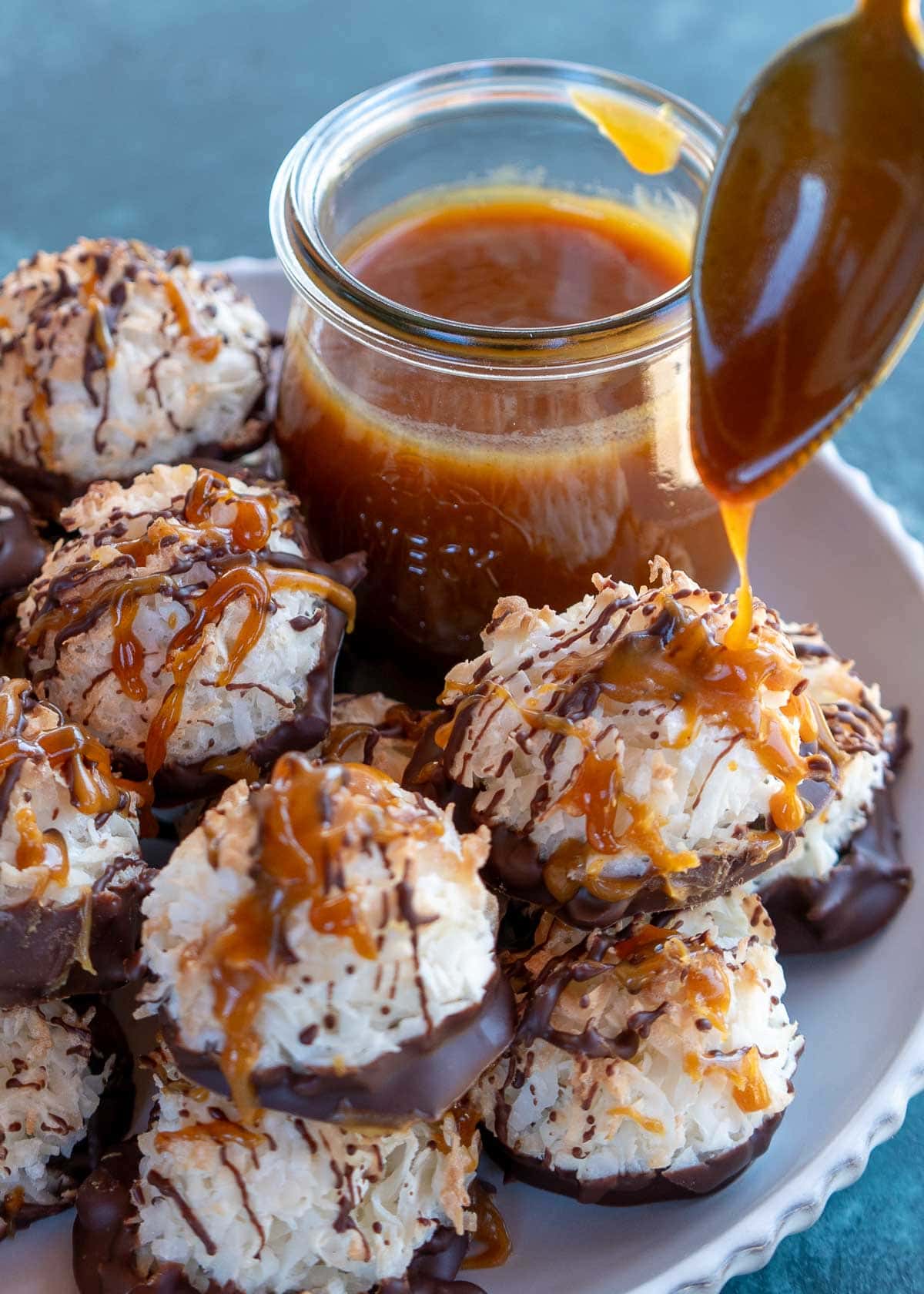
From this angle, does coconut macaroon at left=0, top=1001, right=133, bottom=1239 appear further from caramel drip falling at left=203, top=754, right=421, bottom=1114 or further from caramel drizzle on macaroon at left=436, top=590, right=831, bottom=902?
caramel drizzle on macaroon at left=436, top=590, right=831, bottom=902

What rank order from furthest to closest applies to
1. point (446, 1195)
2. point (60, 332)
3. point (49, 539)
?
point (49, 539), point (60, 332), point (446, 1195)

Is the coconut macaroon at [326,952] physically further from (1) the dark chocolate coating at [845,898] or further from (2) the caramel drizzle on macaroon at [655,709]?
(1) the dark chocolate coating at [845,898]

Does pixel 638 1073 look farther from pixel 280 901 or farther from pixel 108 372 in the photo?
pixel 108 372

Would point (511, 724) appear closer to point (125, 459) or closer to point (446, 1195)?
point (446, 1195)

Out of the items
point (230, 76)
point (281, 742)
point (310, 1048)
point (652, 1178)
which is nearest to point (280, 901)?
point (310, 1048)

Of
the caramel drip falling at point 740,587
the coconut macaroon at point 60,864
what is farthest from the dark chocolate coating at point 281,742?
the caramel drip falling at point 740,587

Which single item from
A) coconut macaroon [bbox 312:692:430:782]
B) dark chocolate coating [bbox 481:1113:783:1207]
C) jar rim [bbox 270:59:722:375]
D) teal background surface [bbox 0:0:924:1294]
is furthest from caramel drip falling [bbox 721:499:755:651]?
teal background surface [bbox 0:0:924:1294]

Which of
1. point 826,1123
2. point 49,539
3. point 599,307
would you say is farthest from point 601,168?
point 826,1123
